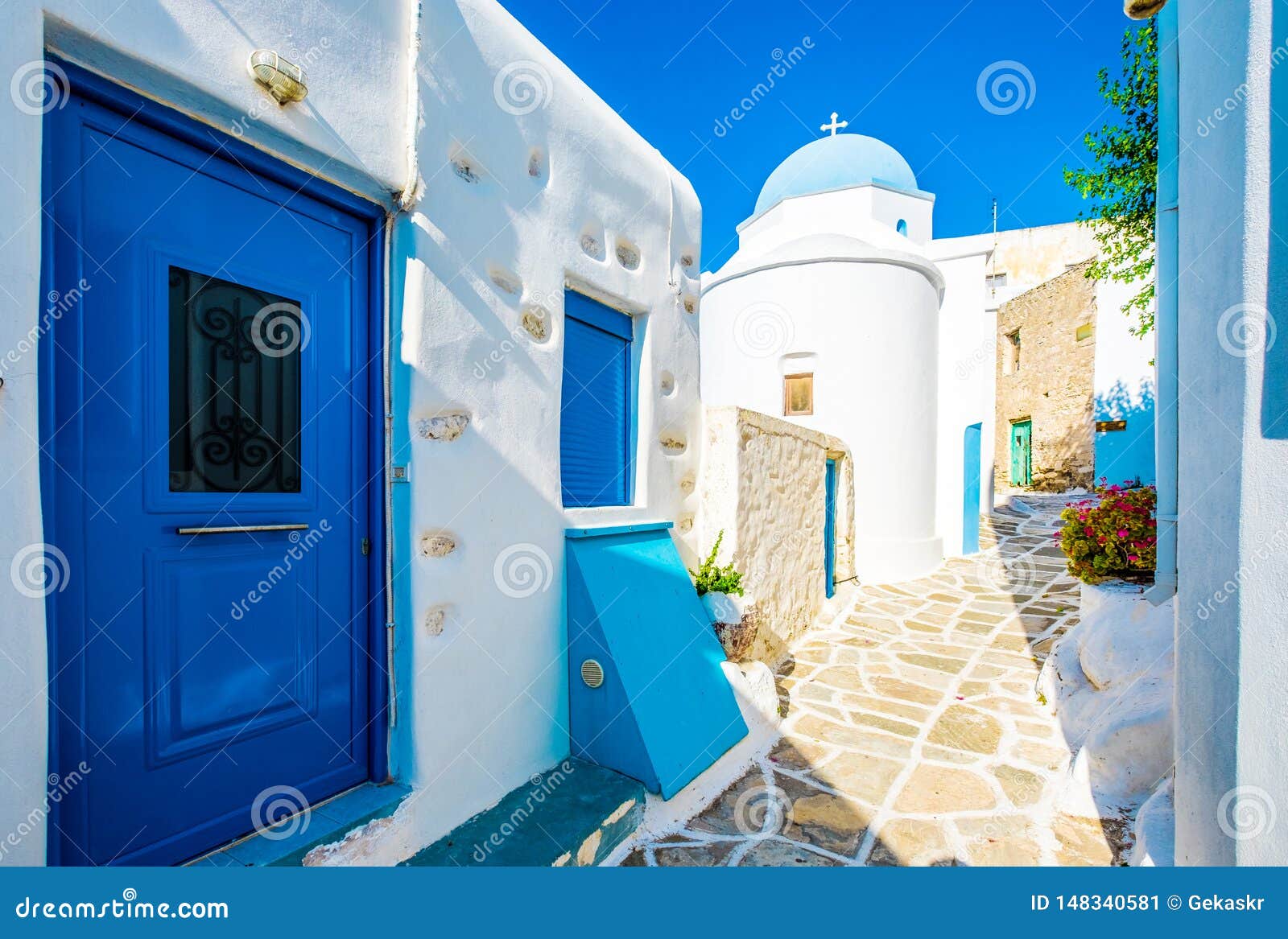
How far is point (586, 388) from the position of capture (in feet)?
12.9

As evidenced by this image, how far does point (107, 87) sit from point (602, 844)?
349cm

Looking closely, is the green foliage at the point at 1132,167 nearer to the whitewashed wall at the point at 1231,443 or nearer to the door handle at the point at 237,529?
the whitewashed wall at the point at 1231,443

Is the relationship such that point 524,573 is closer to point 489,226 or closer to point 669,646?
point 669,646

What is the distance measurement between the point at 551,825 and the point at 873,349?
911 centimetres

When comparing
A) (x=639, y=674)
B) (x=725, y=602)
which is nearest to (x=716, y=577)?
(x=725, y=602)

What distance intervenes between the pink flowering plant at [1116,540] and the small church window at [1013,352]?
17097 millimetres

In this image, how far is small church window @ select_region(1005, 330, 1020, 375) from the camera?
65.4ft

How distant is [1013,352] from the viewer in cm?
2034

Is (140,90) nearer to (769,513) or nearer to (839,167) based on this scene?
(769,513)

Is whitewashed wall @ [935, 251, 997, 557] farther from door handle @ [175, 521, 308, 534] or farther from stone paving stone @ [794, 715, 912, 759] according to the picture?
door handle @ [175, 521, 308, 534]

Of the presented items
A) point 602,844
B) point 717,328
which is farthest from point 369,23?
point 717,328

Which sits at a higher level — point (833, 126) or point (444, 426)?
point (833, 126)

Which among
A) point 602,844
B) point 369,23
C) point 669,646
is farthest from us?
point 669,646

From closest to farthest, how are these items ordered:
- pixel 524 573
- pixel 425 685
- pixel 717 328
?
pixel 425 685 < pixel 524 573 < pixel 717 328
